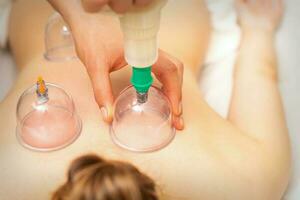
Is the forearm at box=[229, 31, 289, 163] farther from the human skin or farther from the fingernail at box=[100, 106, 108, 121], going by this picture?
the fingernail at box=[100, 106, 108, 121]

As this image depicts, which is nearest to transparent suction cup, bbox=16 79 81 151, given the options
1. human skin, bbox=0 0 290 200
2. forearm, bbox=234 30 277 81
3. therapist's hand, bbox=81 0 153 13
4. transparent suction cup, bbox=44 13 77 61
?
human skin, bbox=0 0 290 200

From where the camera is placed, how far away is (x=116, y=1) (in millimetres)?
634

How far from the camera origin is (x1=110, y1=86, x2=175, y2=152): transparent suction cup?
0.92 meters

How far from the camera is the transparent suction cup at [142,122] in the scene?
92 cm

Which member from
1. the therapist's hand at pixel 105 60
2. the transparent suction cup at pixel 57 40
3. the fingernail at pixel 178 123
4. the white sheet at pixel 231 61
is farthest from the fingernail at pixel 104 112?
the white sheet at pixel 231 61

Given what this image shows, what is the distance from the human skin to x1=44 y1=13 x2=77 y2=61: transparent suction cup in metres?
0.02

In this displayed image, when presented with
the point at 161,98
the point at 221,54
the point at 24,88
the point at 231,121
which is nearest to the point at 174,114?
the point at 161,98

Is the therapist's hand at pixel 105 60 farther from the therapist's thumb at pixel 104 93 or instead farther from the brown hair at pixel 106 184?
the brown hair at pixel 106 184

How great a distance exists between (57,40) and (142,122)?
1.27ft

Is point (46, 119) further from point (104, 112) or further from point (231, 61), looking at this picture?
point (231, 61)

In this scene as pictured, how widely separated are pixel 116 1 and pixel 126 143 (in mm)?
351

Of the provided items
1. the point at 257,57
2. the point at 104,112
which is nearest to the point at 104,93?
the point at 104,112

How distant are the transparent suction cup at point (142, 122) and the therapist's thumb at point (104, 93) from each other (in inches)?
1.1

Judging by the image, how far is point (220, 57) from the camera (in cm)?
132
